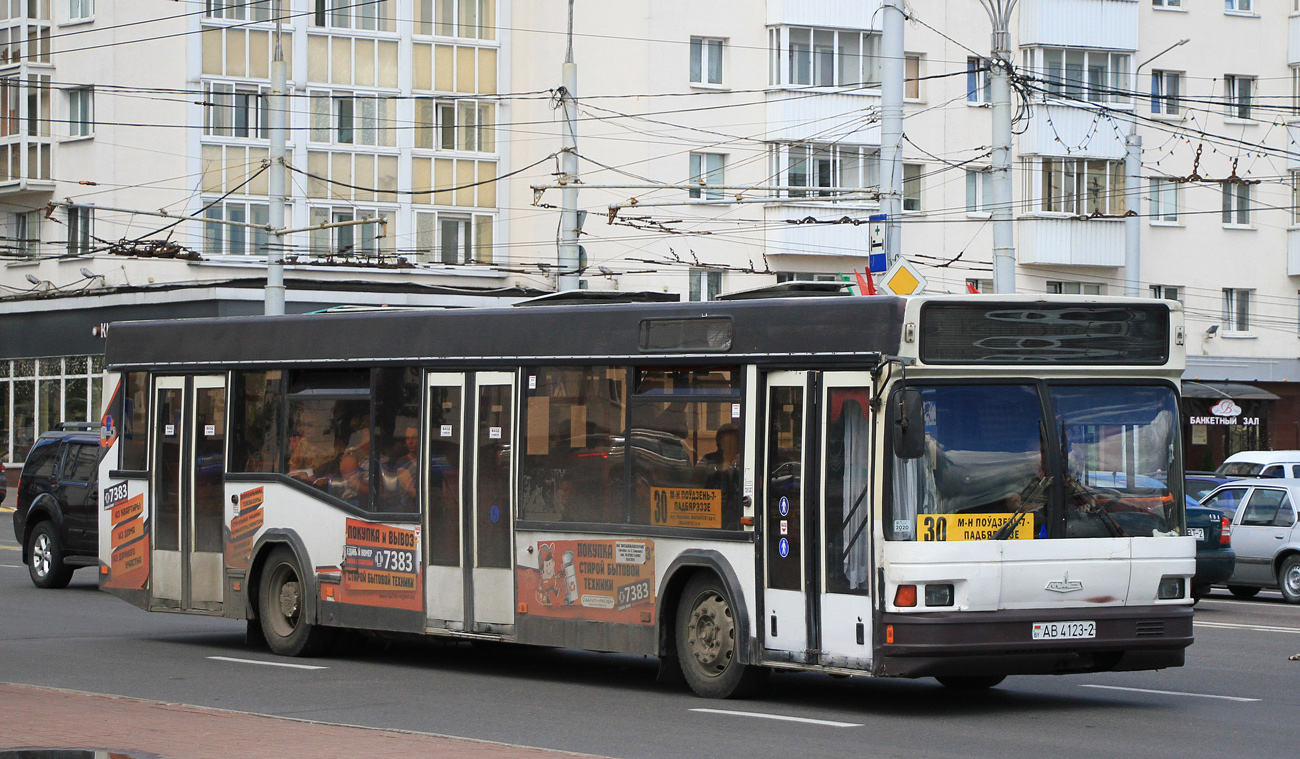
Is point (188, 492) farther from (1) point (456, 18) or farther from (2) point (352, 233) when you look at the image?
(1) point (456, 18)

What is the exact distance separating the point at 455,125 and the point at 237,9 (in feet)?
19.8

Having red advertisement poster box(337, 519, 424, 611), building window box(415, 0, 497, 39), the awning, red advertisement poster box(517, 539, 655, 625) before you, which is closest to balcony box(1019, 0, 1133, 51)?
the awning

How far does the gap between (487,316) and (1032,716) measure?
5047 mm

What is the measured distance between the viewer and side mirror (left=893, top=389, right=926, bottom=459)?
10.6m

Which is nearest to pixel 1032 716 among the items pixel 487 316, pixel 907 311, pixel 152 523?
pixel 907 311

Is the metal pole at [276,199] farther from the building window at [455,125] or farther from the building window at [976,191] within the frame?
the building window at [976,191]

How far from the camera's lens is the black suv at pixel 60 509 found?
2275 cm

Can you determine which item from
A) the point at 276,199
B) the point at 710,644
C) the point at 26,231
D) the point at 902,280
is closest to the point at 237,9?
the point at 26,231

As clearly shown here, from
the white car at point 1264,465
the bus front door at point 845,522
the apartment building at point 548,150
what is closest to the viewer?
the bus front door at point 845,522

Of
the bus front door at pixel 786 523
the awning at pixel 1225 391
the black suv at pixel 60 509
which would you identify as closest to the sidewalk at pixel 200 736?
the bus front door at pixel 786 523

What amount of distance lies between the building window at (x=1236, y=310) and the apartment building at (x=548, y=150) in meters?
0.29

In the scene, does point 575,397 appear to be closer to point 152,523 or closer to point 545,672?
point 545,672

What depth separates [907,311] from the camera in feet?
35.9

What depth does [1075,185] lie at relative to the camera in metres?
47.8
